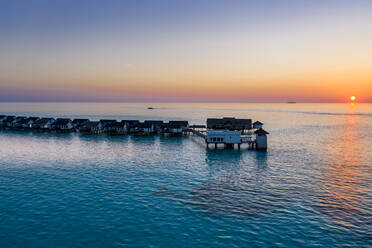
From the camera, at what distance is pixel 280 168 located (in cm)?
3634

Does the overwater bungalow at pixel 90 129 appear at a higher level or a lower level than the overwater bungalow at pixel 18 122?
lower

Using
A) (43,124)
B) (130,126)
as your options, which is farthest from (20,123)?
(130,126)

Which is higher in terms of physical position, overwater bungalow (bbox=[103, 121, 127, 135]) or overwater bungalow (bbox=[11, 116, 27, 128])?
overwater bungalow (bbox=[11, 116, 27, 128])

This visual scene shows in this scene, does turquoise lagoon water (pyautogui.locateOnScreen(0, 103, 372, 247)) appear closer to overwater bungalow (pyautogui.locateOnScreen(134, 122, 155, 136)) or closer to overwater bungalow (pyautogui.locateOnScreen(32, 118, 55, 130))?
overwater bungalow (pyautogui.locateOnScreen(134, 122, 155, 136))

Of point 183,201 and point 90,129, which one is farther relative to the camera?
point 90,129

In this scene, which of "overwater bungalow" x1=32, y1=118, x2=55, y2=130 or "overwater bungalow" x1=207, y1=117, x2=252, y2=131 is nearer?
"overwater bungalow" x1=32, y1=118, x2=55, y2=130

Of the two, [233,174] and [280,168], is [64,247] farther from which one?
[280,168]

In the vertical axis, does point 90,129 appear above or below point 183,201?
above

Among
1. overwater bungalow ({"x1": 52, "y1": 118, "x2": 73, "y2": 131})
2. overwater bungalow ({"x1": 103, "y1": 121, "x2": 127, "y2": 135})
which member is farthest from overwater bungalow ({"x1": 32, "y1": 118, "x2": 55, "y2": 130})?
overwater bungalow ({"x1": 103, "y1": 121, "x2": 127, "y2": 135})

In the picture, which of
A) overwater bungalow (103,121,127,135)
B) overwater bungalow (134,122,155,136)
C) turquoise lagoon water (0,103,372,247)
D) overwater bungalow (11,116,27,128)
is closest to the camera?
turquoise lagoon water (0,103,372,247)

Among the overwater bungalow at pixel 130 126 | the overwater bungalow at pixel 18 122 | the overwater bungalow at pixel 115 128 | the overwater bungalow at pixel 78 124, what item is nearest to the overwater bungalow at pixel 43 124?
the overwater bungalow at pixel 18 122

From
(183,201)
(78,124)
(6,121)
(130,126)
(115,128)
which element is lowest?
(183,201)

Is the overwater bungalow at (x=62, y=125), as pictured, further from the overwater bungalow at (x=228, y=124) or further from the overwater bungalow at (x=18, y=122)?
the overwater bungalow at (x=228, y=124)

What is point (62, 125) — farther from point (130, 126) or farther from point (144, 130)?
point (144, 130)
